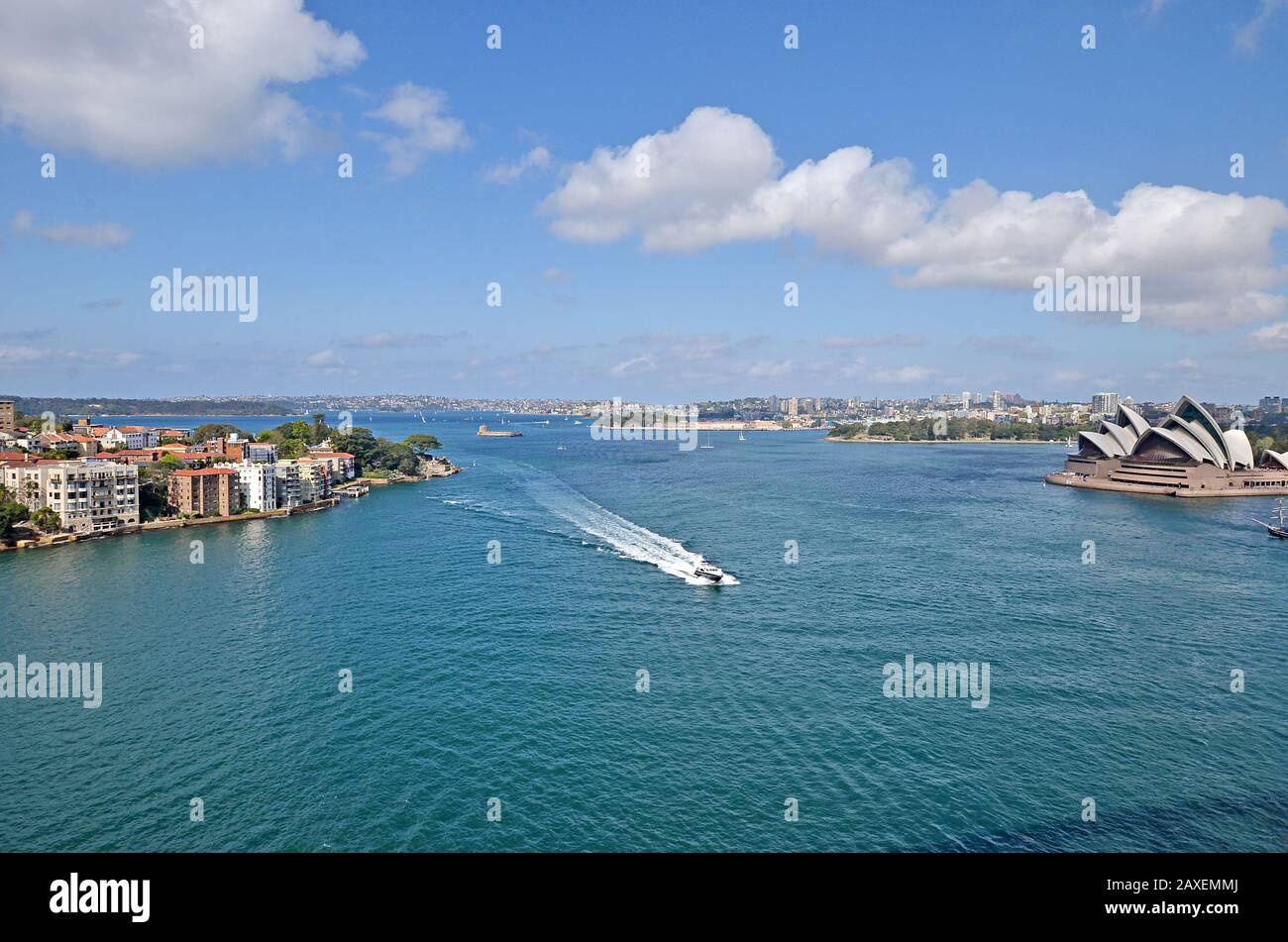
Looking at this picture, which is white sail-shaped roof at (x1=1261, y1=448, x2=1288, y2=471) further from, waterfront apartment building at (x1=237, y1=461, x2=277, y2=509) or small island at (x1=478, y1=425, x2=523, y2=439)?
small island at (x1=478, y1=425, x2=523, y2=439)

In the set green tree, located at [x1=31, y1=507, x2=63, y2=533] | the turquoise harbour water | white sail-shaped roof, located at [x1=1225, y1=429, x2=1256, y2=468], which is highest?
white sail-shaped roof, located at [x1=1225, y1=429, x2=1256, y2=468]

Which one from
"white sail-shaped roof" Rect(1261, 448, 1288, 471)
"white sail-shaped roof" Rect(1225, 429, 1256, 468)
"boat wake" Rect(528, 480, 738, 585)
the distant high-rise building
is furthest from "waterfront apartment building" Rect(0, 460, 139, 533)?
the distant high-rise building

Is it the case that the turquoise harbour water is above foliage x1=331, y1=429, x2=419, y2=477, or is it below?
below

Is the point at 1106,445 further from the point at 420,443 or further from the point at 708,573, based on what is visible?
the point at 420,443

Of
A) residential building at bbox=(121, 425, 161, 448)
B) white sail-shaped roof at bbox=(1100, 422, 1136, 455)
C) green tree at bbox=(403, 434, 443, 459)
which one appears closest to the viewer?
white sail-shaped roof at bbox=(1100, 422, 1136, 455)

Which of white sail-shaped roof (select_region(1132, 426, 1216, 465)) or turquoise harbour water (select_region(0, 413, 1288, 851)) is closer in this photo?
turquoise harbour water (select_region(0, 413, 1288, 851))
